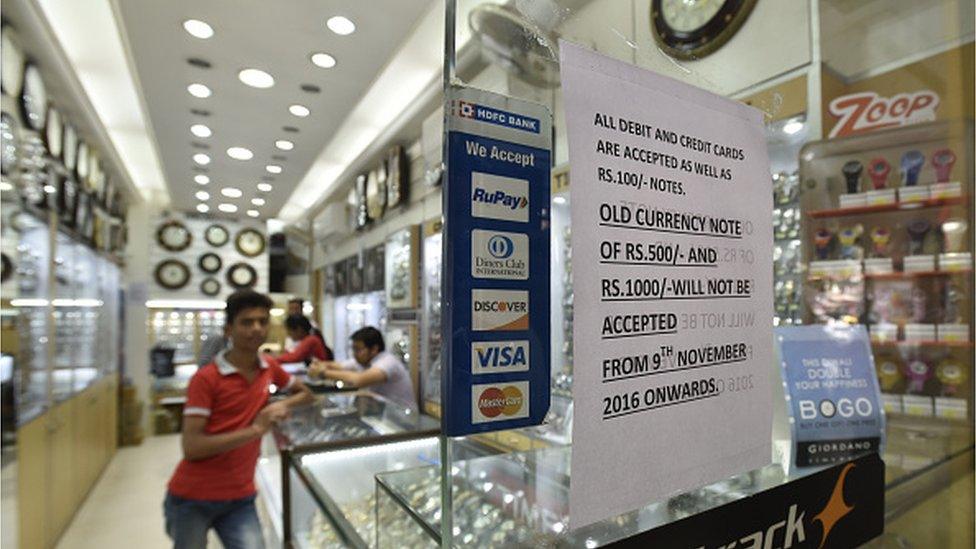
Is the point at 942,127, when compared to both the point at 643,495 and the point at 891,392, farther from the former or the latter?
the point at 643,495

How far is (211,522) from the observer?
2.39 m

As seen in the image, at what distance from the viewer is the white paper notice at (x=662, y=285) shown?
55 centimetres

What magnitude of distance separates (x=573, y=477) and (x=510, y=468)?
21.9 inches

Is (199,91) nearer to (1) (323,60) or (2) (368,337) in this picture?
(1) (323,60)

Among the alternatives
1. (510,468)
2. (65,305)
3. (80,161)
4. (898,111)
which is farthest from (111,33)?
(898,111)

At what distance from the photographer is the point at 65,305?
4348mm

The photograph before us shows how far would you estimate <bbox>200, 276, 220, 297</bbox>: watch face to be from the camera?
9805 mm

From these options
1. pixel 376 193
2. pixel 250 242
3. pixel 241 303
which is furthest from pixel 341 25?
pixel 250 242

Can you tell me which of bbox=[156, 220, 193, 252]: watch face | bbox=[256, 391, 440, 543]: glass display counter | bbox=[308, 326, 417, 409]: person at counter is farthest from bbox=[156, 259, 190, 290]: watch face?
bbox=[256, 391, 440, 543]: glass display counter

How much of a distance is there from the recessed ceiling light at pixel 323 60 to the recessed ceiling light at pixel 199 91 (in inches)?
44.7

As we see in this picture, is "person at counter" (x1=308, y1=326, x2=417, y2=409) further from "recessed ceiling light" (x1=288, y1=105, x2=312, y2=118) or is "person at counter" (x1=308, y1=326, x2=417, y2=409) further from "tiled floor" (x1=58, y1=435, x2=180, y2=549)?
"recessed ceiling light" (x1=288, y1=105, x2=312, y2=118)

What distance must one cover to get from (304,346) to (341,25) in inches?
154

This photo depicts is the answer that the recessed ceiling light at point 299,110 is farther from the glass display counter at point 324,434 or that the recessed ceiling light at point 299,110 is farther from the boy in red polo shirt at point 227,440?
the boy in red polo shirt at point 227,440

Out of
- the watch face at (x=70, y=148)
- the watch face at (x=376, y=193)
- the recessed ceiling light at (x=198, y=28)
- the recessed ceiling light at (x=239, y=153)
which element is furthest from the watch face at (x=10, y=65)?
the watch face at (x=376, y=193)
